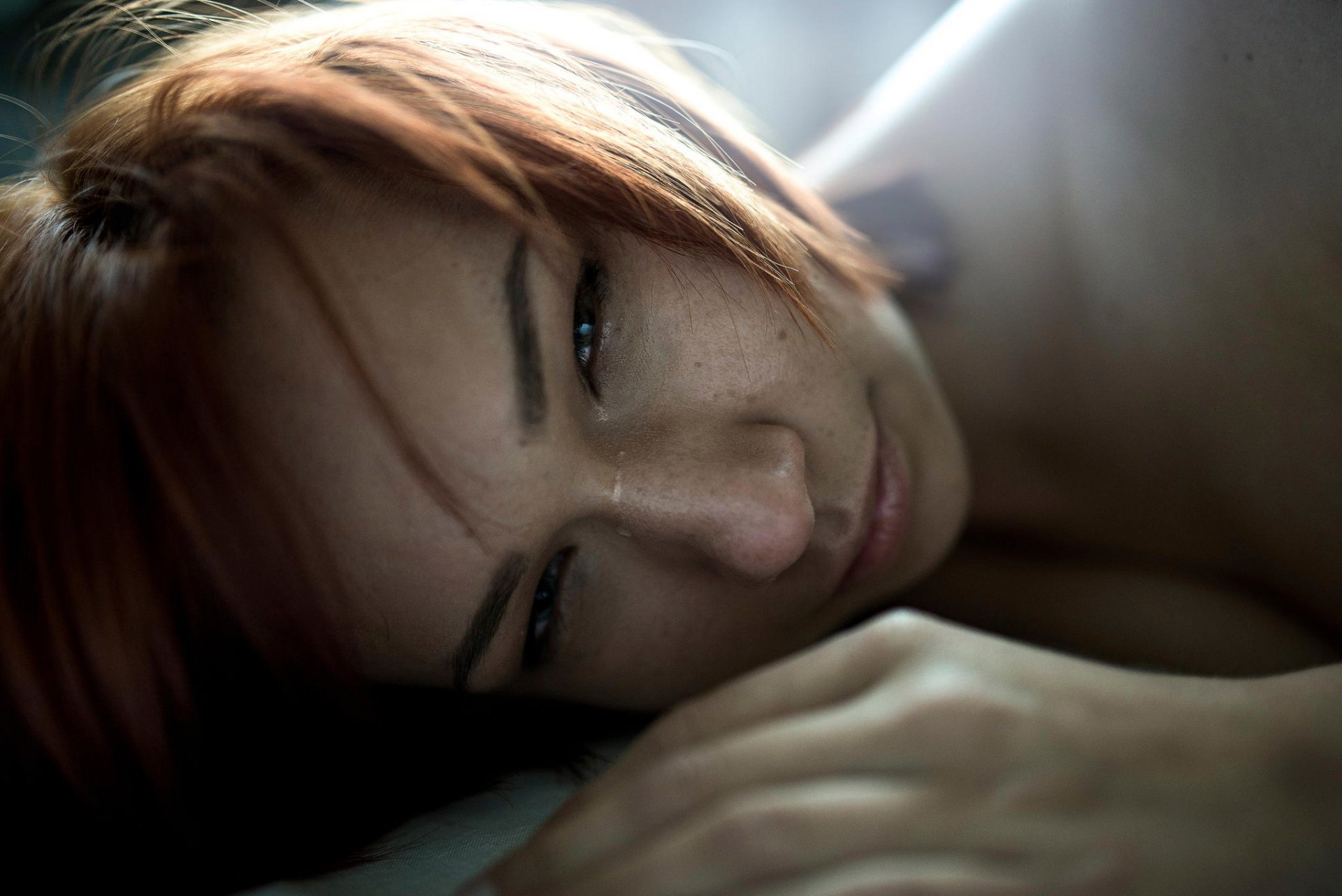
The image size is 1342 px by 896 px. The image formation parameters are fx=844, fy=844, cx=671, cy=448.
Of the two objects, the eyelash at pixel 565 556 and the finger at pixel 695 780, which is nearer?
the finger at pixel 695 780

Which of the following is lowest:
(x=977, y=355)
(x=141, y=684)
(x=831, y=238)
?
(x=141, y=684)

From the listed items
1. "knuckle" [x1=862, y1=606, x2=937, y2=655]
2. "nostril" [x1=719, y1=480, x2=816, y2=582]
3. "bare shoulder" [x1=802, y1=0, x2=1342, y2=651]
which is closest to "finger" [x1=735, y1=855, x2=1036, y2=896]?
"knuckle" [x1=862, y1=606, x2=937, y2=655]

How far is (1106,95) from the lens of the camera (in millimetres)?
811

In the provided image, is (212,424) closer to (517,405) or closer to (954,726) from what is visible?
(517,405)

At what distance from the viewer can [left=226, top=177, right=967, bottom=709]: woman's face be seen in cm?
57

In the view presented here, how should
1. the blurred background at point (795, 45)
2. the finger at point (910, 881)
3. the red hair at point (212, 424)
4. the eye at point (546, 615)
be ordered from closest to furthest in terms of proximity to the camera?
the finger at point (910, 881) → the red hair at point (212, 424) → the eye at point (546, 615) → the blurred background at point (795, 45)

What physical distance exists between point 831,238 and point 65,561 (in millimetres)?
726

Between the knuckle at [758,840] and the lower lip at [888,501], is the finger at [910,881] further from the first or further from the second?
the lower lip at [888,501]

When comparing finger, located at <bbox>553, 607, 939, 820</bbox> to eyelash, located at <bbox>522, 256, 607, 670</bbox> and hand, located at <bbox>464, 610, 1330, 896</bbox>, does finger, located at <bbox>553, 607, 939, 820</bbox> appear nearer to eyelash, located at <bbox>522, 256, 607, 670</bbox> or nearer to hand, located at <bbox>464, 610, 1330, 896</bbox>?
hand, located at <bbox>464, 610, 1330, 896</bbox>

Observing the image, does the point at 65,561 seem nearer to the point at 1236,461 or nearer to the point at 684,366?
the point at 684,366

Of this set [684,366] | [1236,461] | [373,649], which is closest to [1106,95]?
[1236,461]

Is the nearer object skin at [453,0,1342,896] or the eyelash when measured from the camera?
skin at [453,0,1342,896]

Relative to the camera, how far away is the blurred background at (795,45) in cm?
157

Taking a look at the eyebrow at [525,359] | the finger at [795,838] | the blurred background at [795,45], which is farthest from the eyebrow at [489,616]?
the blurred background at [795,45]
